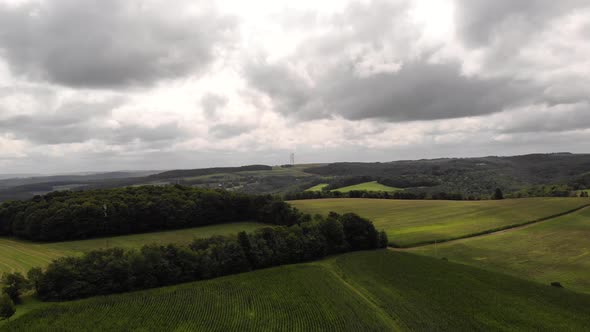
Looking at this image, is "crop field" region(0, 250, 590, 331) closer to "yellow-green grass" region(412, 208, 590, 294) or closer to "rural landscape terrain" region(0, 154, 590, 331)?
"rural landscape terrain" region(0, 154, 590, 331)

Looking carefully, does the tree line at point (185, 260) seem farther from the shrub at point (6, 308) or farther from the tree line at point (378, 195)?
the tree line at point (378, 195)

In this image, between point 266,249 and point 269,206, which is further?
point 269,206

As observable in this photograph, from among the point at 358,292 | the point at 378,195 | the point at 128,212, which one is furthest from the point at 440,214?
the point at 128,212

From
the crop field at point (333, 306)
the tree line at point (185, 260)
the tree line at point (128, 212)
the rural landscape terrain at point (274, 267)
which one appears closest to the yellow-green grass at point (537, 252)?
the rural landscape terrain at point (274, 267)

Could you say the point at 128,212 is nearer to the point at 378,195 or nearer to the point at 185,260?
the point at 185,260

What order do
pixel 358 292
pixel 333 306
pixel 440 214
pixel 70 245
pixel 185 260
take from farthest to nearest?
pixel 440 214 < pixel 70 245 < pixel 185 260 < pixel 358 292 < pixel 333 306

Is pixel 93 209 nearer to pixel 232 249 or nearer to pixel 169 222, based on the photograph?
pixel 169 222

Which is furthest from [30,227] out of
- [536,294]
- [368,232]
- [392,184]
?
[392,184]
